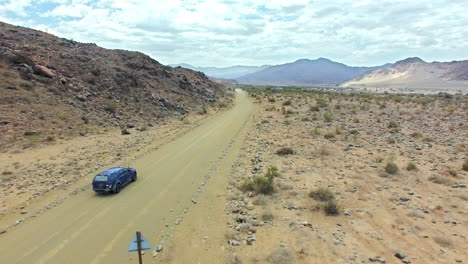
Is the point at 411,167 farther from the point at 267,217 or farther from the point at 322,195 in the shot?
the point at 267,217

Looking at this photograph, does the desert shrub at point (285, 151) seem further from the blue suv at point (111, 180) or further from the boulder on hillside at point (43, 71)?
the boulder on hillside at point (43, 71)

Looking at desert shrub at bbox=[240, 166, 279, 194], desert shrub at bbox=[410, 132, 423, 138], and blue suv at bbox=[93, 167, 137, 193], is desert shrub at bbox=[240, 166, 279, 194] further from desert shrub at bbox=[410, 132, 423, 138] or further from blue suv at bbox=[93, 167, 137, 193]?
desert shrub at bbox=[410, 132, 423, 138]

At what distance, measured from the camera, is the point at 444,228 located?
1327cm

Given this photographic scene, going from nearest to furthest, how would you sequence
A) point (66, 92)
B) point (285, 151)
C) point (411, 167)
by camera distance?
point (411, 167), point (285, 151), point (66, 92)

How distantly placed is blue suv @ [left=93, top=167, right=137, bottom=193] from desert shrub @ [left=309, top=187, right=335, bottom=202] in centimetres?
1053

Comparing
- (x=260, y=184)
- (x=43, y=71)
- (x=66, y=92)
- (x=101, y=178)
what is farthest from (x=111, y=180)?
(x=43, y=71)

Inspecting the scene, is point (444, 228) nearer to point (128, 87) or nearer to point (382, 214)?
point (382, 214)

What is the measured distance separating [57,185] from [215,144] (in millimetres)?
14945

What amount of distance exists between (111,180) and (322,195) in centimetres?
1117

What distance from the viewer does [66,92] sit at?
42.0 meters

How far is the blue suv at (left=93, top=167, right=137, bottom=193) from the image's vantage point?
1784 centimetres

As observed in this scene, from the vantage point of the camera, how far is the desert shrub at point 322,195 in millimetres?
16375

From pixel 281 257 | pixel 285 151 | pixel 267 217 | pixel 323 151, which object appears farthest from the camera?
pixel 285 151

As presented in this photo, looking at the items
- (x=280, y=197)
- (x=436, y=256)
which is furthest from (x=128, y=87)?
(x=436, y=256)
